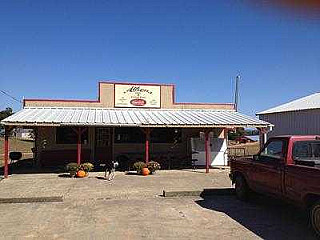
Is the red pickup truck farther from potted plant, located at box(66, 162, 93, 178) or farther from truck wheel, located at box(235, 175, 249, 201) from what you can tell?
potted plant, located at box(66, 162, 93, 178)

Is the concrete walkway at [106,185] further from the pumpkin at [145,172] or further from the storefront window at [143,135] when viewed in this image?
the storefront window at [143,135]

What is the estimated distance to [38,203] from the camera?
32.9 feet

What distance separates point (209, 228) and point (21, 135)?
81.3 metres

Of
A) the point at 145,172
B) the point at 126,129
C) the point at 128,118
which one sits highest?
the point at 128,118

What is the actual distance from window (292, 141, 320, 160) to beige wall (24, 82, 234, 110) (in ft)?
45.3

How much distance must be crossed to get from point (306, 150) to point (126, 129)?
13483 millimetres

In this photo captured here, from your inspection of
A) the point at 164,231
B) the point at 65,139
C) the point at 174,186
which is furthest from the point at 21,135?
the point at 164,231

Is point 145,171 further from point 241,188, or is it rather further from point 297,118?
point 297,118

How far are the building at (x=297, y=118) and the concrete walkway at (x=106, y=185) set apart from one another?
10.1 meters

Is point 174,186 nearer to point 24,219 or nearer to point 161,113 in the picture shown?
point 24,219

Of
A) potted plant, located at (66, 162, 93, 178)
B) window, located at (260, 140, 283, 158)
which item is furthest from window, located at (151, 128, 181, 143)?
window, located at (260, 140, 283, 158)

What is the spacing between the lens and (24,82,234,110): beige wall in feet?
68.1

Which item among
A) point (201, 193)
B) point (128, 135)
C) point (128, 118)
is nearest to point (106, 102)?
point (128, 135)

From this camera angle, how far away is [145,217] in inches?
327
